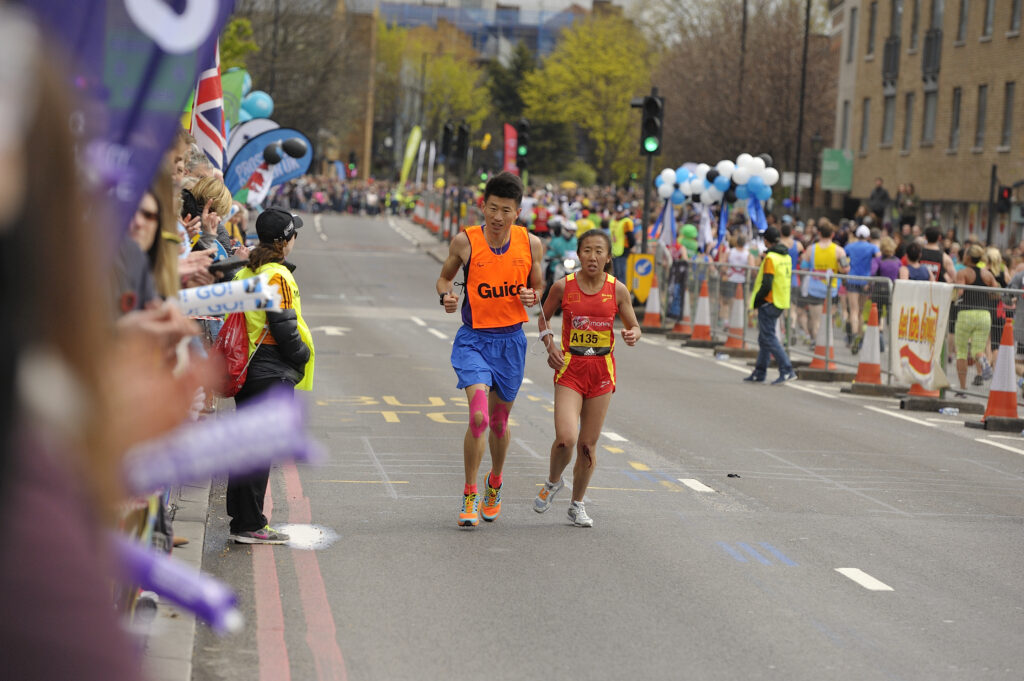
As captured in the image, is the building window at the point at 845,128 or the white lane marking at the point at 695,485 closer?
the white lane marking at the point at 695,485

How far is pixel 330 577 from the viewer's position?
23.9ft

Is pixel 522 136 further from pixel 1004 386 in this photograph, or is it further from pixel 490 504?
pixel 490 504

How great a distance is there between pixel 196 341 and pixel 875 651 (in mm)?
3589

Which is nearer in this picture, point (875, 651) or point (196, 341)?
point (196, 341)

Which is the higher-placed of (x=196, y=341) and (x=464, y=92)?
(x=464, y=92)

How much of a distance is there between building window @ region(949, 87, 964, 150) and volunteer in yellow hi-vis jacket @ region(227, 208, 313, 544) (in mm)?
39003

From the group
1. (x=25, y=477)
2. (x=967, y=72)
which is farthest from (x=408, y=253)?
(x=25, y=477)

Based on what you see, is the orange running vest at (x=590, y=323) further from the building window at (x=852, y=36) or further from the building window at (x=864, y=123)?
the building window at (x=852, y=36)

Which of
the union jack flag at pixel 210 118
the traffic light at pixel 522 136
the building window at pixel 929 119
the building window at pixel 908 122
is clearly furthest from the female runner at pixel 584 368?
the building window at pixel 908 122

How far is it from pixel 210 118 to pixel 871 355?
27.1 feet

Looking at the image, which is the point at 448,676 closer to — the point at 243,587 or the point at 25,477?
the point at 243,587

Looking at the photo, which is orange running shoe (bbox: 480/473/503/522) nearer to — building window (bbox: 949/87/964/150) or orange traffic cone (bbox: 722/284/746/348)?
orange traffic cone (bbox: 722/284/746/348)

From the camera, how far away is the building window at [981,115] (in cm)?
4191

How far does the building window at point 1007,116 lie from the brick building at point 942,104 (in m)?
0.03
